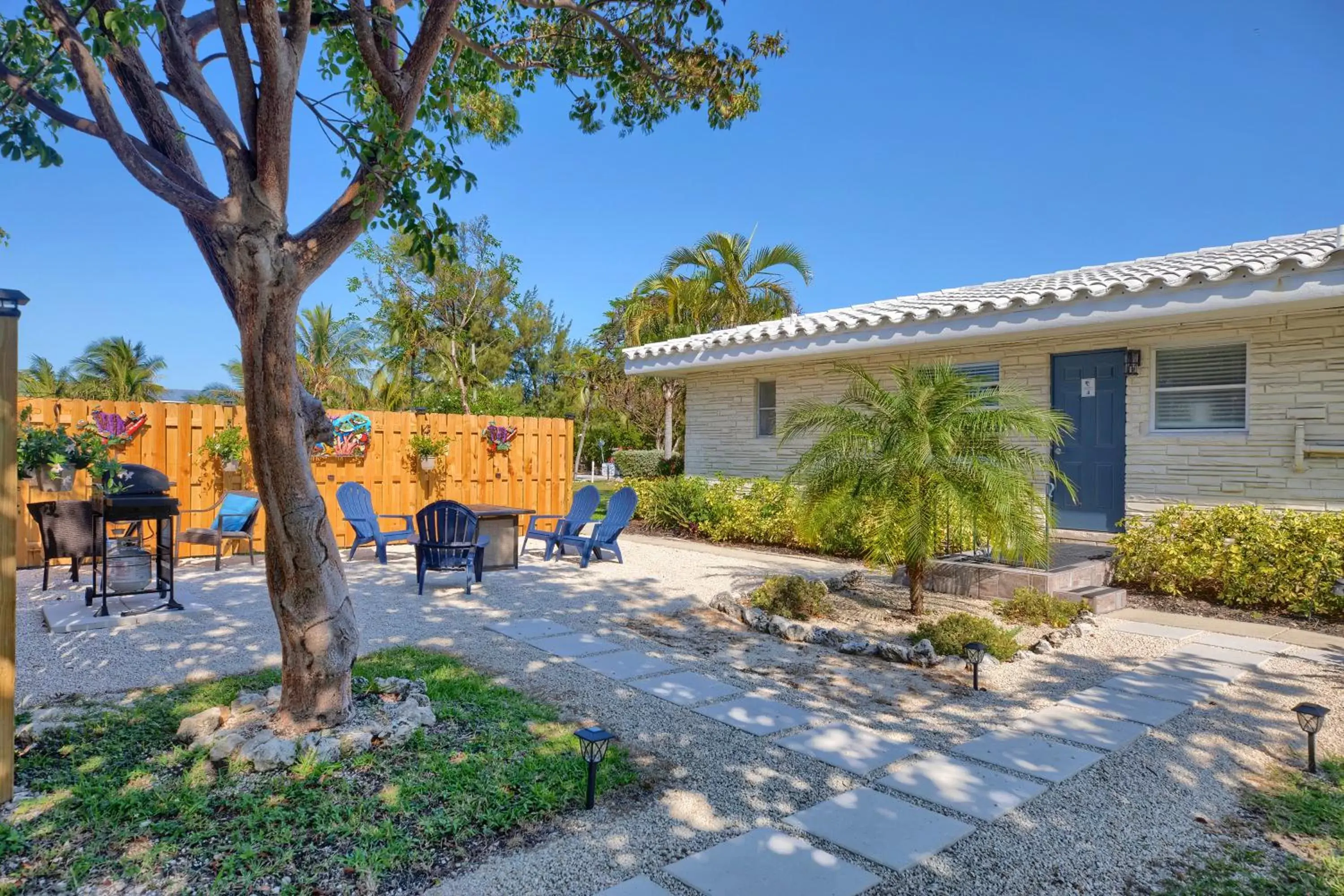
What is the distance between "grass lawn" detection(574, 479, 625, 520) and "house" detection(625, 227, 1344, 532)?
5681 millimetres

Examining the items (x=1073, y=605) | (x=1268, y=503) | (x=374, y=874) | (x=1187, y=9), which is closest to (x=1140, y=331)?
(x=1268, y=503)

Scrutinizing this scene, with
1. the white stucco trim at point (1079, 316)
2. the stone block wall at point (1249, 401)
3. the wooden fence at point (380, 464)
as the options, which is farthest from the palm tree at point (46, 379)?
the stone block wall at point (1249, 401)

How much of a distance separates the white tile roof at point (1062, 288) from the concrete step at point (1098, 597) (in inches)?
129

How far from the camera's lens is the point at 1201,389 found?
8.62 metres

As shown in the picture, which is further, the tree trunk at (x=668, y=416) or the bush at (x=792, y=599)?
the tree trunk at (x=668, y=416)

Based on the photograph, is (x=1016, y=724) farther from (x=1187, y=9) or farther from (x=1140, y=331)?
(x=1187, y=9)

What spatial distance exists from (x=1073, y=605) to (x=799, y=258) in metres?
14.4

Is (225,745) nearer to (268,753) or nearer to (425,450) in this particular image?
(268,753)

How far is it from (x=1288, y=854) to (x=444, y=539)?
7.16m

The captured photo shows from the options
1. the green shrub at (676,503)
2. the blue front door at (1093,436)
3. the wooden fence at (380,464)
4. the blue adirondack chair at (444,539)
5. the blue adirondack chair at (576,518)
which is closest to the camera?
the blue adirondack chair at (444,539)

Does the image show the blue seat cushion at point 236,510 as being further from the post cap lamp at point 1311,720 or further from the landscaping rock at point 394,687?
the post cap lamp at point 1311,720

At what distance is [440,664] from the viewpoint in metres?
5.20

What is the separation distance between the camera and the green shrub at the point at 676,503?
12.8 m

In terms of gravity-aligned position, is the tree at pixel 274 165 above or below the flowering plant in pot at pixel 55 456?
above
